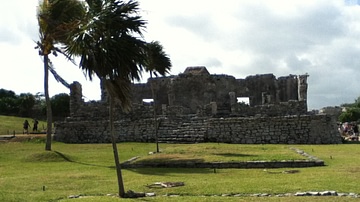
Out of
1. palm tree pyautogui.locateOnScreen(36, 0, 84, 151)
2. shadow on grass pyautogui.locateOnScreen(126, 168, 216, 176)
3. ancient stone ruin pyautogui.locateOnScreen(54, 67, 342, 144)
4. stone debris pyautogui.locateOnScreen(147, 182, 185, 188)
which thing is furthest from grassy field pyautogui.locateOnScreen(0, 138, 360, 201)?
ancient stone ruin pyautogui.locateOnScreen(54, 67, 342, 144)

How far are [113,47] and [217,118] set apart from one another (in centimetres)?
Result: 1805

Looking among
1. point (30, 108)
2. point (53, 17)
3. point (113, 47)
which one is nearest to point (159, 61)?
point (53, 17)

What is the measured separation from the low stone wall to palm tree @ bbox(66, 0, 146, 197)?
16.5 m

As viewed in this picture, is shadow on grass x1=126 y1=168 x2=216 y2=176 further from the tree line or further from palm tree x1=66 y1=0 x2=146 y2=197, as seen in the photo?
the tree line

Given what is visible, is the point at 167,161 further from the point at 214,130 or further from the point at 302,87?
the point at 302,87

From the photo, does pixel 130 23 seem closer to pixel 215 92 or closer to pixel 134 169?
pixel 134 169

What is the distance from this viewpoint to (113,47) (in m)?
10.1

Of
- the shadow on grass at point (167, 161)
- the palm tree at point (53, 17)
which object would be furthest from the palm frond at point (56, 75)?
the shadow on grass at point (167, 161)

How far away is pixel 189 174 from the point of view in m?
14.3

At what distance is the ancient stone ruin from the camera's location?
2592 centimetres

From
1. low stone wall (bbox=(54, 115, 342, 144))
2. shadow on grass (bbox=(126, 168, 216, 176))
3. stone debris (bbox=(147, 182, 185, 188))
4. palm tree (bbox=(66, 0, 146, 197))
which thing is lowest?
stone debris (bbox=(147, 182, 185, 188))

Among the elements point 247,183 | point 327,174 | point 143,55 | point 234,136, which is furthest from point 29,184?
point 234,136

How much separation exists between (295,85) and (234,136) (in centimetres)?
1128

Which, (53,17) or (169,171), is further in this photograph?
(53,17)
